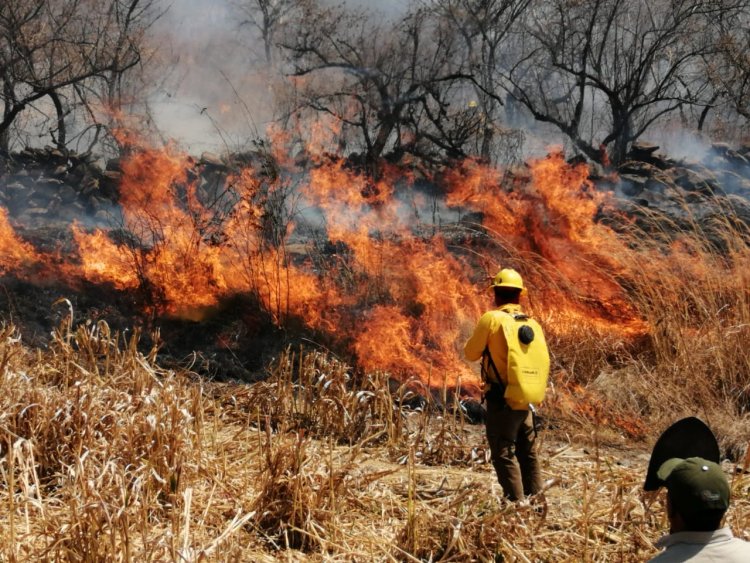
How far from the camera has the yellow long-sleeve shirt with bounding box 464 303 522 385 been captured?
4.28 metres

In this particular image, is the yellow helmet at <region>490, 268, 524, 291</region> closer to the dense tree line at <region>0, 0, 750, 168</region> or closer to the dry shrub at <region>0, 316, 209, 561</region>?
the dry shrub at <region>0, 316, 209, 561</region>

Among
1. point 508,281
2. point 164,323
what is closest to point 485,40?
point 164,323

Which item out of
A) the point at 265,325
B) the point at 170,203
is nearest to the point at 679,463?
the point at 265,325

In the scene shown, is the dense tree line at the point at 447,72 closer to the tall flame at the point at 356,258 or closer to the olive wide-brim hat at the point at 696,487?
the tall flame at the point at 356,258

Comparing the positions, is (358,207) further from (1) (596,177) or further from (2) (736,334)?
(2) (736,334)

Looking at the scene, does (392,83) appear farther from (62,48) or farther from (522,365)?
(522,365)

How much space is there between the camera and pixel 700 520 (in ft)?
7.02

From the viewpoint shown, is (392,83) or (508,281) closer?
(508,281)

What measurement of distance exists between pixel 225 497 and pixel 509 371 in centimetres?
184

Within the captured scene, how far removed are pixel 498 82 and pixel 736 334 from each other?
32.4 feet

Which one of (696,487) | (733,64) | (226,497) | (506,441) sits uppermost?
(733,64)

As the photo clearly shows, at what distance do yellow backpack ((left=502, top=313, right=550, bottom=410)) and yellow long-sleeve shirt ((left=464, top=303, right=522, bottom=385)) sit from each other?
38 mm

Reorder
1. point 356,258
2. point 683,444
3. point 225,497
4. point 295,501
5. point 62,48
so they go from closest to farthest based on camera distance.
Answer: point 683,444, point 295,501, point 225,497, point 356,258, point 62,48

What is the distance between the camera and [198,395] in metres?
4.67
